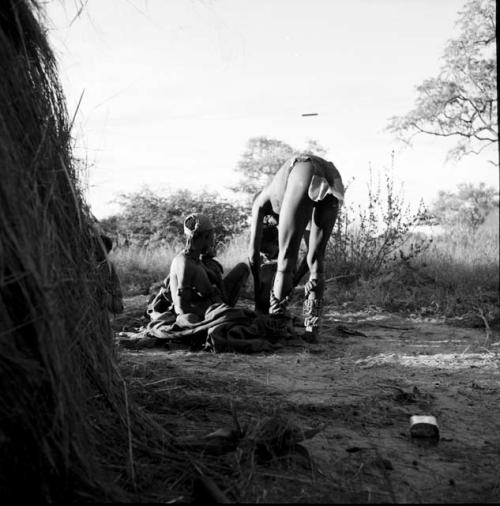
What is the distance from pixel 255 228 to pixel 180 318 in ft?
4.06

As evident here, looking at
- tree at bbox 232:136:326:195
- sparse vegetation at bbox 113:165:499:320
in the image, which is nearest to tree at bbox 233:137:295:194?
tree at bbox 232:136:326:195

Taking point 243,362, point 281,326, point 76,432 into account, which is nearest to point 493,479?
point 76,432

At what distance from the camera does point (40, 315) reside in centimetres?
213

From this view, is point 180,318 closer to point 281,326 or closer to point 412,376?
point 281,326

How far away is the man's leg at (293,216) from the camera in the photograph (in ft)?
19.2

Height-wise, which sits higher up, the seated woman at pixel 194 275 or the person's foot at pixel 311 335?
the seated woman at pixel 194 275

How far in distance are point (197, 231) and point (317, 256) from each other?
4.03 ft

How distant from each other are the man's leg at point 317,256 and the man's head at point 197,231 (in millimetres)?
1062

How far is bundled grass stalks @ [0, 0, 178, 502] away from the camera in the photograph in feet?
6.82

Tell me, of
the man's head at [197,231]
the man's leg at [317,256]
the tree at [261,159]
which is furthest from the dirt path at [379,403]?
the tree at [261,159]

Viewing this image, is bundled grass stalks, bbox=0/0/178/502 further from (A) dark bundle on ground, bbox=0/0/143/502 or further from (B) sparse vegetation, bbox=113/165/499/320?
(B) sparse vegetation, bbox=113/165/499/320

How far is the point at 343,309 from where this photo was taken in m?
8.77

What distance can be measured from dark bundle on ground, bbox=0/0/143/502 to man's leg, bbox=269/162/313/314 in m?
3.34

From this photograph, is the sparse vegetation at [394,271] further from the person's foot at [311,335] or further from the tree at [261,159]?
the tree at [261,159]
